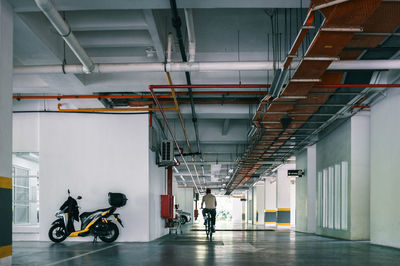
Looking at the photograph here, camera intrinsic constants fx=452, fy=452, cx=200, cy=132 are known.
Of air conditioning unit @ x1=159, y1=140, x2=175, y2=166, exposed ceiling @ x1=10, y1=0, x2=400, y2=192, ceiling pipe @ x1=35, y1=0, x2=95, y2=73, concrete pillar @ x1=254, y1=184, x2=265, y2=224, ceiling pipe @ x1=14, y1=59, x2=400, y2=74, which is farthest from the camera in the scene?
concrete pillar @ x1=254, y1=184, x2=265, y2=224

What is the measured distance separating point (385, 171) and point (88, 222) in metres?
6.73

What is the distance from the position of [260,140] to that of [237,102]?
142 centimetres

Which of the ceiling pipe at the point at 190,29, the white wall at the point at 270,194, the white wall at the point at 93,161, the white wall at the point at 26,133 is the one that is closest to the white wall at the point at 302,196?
the white wall at the point at 93,161

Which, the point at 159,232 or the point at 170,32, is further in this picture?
the point at 159,232

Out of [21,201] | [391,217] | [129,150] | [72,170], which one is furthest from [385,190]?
[21,201]

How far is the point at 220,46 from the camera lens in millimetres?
8742

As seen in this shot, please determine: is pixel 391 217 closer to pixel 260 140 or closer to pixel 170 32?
pixel 260 140

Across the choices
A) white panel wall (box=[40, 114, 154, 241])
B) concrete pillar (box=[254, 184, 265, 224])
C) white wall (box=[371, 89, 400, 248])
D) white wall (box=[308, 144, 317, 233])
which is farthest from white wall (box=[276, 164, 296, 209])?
white panel wall (box=[40, 114, 154, 241])

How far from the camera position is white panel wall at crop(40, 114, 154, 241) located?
443 inches

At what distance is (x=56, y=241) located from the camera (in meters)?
10.5

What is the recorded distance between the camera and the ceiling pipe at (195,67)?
6.98 m

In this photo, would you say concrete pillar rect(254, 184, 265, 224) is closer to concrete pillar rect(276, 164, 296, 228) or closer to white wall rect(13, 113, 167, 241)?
concrete pillar rect(276, 164, 296, 228)

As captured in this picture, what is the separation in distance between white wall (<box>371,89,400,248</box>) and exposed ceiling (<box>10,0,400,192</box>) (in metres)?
1.23

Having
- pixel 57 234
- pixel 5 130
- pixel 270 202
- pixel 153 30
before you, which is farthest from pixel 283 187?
pixel 5 130
